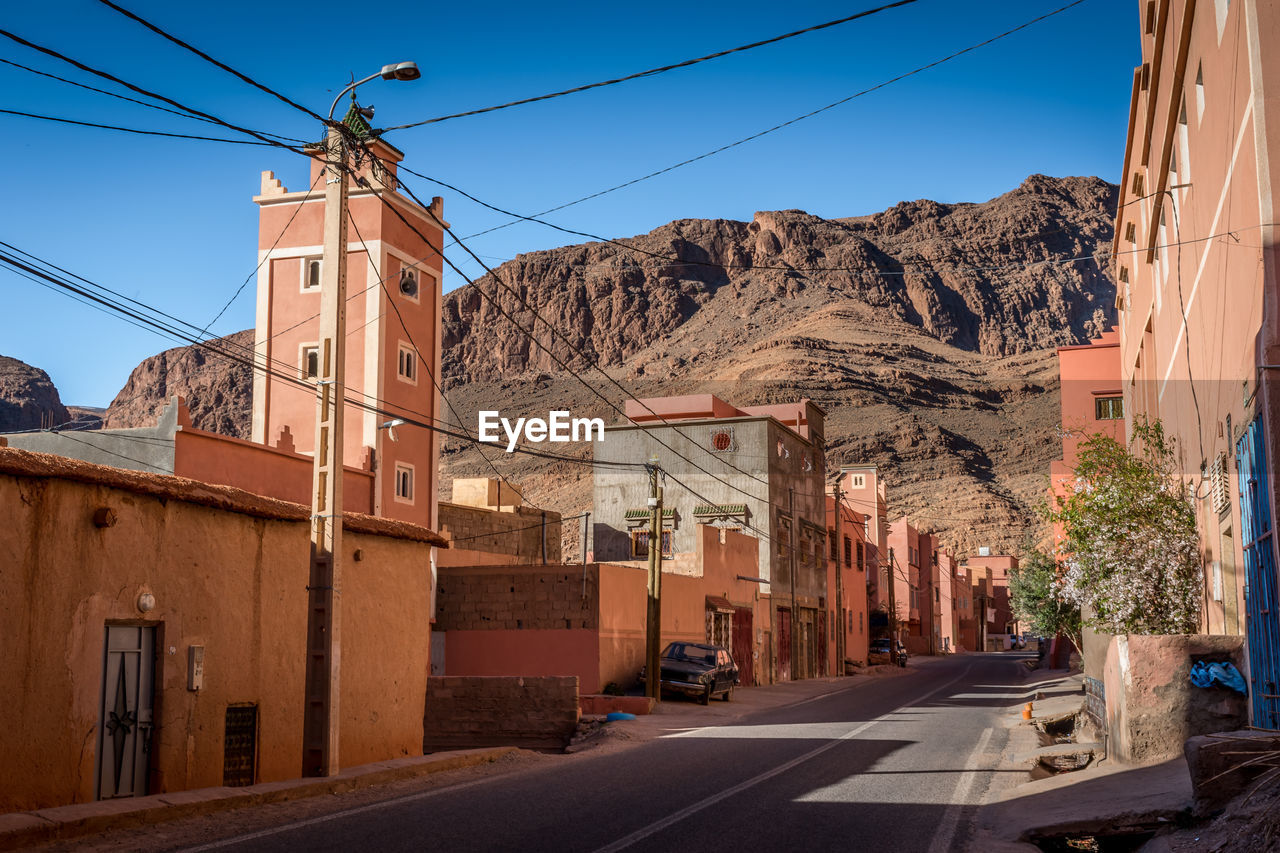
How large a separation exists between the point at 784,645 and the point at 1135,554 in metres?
33.2

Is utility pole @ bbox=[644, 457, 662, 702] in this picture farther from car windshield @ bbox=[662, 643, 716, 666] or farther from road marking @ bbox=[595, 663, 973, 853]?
road marking @ bbox=[595, 663, 973, 853]

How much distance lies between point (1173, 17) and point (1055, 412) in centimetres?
14336

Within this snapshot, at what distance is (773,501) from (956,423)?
10845 centimetres

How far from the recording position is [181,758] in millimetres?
12711

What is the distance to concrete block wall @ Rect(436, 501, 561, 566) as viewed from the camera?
45562mm

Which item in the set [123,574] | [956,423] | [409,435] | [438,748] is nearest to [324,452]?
[123,574]

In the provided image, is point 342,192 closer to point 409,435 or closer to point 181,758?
point 181,758

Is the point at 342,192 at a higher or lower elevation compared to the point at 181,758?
higher

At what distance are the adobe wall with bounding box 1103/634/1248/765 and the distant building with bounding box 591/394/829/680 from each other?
33118 millimetres

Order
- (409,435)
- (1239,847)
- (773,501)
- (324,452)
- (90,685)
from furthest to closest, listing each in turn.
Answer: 1. (773,501)
2. (409,435)
3. (324,452)
4. (90,685)
5. (1239,847)

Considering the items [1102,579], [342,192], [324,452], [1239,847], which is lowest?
[1239,847]

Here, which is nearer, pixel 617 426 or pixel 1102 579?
pixel 1102 579

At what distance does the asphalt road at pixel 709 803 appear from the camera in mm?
9328

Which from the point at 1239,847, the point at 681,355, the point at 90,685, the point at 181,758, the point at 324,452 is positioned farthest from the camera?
the point at 681,355
